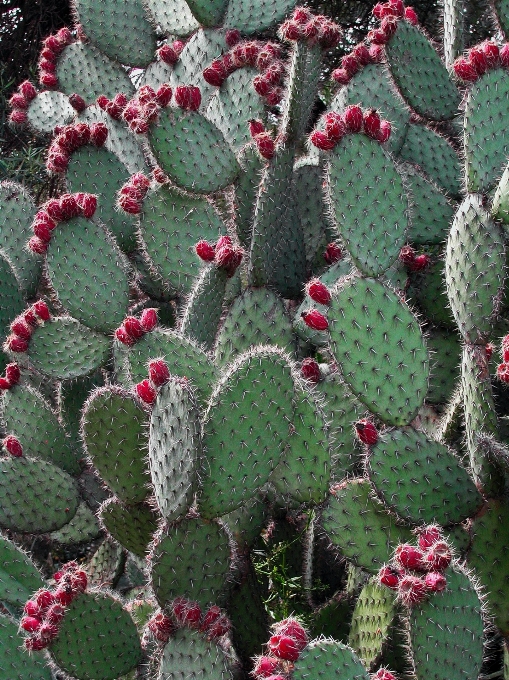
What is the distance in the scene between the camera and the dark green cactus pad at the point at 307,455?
189cm

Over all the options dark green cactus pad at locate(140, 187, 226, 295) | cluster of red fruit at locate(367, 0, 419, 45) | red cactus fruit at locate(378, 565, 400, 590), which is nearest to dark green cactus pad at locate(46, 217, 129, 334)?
dark green cactus pad at locate(140, 187, 226, 295)

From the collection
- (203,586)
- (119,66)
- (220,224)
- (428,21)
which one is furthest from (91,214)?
(428,21)

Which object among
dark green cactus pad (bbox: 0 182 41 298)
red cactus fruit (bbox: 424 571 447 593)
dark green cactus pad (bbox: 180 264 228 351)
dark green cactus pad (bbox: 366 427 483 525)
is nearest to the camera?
red cactus fruit (bbox: 424 571 447 593)

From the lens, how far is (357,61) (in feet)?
9.12

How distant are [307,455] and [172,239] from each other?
0.93m

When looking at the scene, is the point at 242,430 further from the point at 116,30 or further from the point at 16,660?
the point at 116,30

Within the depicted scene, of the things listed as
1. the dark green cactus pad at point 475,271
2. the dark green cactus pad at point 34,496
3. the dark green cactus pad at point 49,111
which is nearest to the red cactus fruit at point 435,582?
the dark green cactus pad at point 475,271

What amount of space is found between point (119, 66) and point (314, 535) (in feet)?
7.80

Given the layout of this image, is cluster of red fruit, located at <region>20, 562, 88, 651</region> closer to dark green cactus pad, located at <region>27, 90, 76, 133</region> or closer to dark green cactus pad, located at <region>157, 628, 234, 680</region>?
dark green cactus pad, located at <region>157, 628, 234, 680</region>

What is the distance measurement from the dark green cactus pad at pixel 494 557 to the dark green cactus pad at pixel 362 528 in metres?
0.15

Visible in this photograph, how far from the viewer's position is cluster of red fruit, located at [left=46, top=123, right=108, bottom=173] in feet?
9.30

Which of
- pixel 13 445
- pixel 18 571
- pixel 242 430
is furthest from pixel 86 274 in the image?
pixel 242 430

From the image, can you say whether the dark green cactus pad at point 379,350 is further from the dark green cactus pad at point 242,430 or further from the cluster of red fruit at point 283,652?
the cluster of red fruit at point 283,652

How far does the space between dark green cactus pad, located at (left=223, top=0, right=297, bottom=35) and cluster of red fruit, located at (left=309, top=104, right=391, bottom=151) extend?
1482 mm
